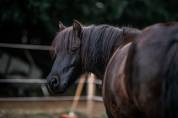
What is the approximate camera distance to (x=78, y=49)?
4.93 metres

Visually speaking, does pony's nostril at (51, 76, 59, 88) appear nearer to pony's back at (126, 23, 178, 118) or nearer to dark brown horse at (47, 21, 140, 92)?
dark brown horse at (47, 21, 140, 92)

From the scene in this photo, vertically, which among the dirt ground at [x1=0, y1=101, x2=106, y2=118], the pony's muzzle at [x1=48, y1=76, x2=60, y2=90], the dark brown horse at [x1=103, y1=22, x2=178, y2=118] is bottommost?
the dirt ground at [x1=0, y1=101, x2=106, y2=118]

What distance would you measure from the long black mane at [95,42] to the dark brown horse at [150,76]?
0.68 metres

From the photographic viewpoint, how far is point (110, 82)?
14.3ft

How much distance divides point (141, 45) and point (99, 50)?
1040mm

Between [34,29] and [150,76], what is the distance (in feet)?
26.0

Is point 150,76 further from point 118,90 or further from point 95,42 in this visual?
Result: point 95,42

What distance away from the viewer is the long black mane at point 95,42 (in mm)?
4895

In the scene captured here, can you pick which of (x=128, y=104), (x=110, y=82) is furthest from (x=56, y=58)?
(x=128, y=104)

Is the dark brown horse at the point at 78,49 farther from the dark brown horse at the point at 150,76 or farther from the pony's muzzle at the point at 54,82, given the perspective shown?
the dark brown horse at the point at 150,76

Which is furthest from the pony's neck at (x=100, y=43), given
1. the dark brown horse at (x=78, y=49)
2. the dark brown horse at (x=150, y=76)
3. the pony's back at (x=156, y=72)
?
the pony's back at (x=156, y=72)

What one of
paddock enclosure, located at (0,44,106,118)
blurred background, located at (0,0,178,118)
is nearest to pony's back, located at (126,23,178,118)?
paddock enclosure, located at (0,44,106,118)

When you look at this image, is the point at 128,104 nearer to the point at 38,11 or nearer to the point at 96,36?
the point at 96,36

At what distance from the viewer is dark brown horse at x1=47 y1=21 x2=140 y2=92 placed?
4898 mm
